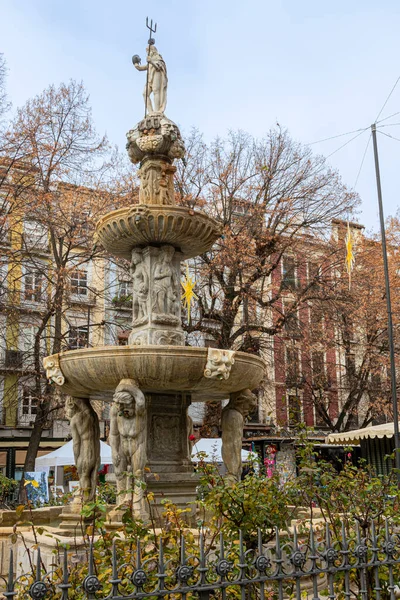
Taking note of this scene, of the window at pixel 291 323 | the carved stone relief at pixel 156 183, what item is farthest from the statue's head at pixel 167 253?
the window at pixel 291 323

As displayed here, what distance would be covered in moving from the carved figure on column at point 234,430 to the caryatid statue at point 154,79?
478cm

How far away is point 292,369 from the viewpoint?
26.2 m

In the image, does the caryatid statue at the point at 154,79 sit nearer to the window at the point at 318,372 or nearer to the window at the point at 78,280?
the window at the point at 78,280

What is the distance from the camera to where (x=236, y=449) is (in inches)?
329

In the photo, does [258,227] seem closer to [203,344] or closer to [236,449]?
[203,344]

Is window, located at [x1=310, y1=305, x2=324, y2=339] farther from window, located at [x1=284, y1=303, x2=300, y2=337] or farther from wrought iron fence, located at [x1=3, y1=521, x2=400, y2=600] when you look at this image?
wrought iron fence, located at [x1=3, y1=521, x2=400, y2=600]

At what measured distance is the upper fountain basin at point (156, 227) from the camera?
8797 millimetres

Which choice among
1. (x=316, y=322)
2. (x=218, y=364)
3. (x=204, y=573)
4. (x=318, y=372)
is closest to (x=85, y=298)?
(x=316, y=322)

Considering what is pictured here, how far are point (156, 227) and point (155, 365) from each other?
91.8 inches

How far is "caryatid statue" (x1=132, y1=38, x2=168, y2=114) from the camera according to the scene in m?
10.2

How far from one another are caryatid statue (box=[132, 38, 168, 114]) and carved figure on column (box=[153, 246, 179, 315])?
2480mm

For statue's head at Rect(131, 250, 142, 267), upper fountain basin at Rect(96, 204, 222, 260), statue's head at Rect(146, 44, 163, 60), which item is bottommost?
statue's head at Rect(131, 250, 142, 267)

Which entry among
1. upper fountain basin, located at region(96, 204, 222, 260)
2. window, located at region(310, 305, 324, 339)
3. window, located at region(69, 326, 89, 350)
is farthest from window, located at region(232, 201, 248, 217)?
upper fountain basin, located at region(96, 204, 222, 260)

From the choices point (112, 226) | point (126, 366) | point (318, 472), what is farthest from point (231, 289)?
point (318, 472)
